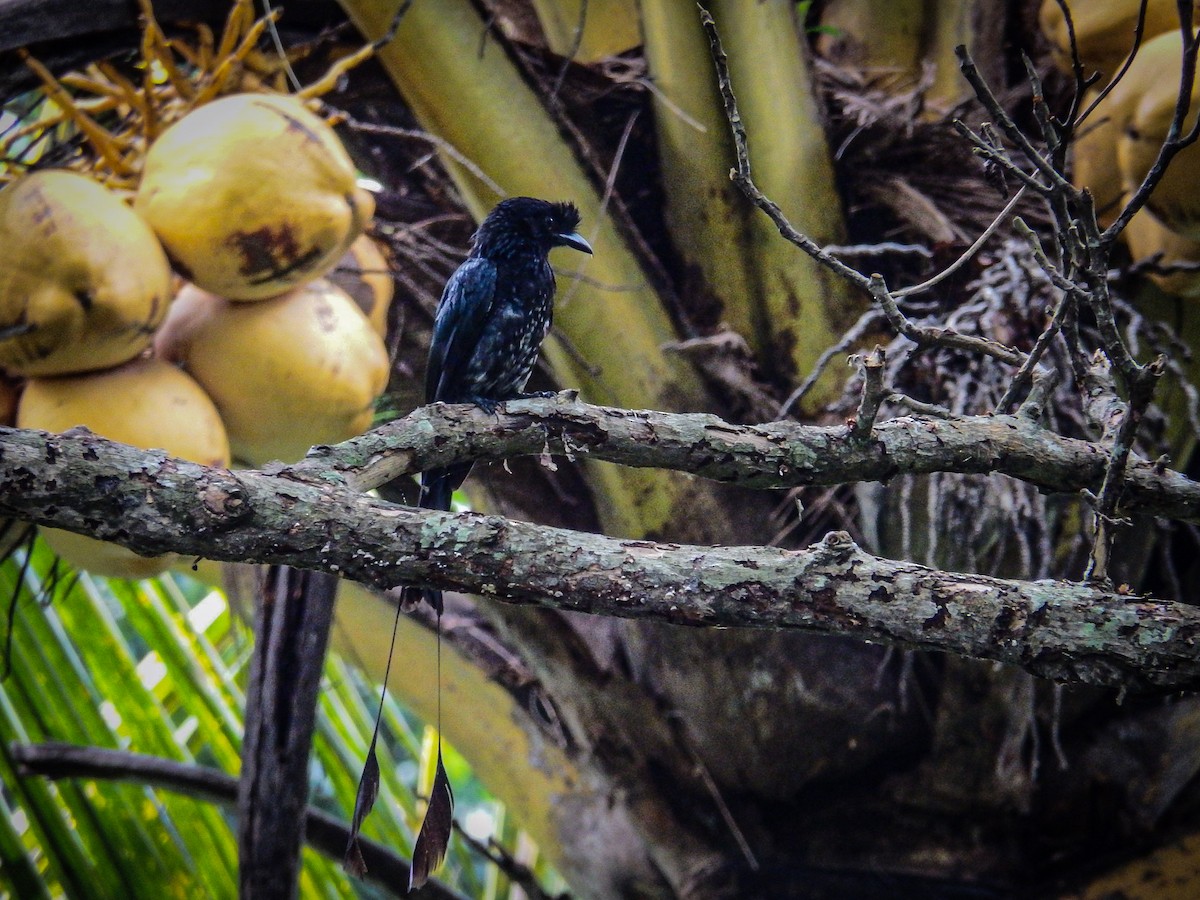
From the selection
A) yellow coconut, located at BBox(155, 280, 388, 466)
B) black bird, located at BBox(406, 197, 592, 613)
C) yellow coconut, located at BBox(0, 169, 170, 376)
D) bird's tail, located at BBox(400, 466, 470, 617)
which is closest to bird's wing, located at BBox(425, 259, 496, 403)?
black bird, located at BBox(406, 197, 592, 613)

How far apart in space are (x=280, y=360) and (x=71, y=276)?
0.91 feet

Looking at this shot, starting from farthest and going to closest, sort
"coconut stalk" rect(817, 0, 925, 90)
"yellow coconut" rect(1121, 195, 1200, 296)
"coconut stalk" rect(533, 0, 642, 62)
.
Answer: "coconut stalk" rect(817, 0, 925, 90)
"coconut stalk" rect(533, 0, 642, 62)
"yellow coconut" rect(1121, 195, 1200, 296)

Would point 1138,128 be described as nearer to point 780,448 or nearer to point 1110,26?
point 1110,26

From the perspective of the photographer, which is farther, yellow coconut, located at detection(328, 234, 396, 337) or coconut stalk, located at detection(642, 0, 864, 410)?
coconut stalk, located at detection(642, 0, 864, 410)

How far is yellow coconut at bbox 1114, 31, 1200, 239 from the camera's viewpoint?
172 centimetres

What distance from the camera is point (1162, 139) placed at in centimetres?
174

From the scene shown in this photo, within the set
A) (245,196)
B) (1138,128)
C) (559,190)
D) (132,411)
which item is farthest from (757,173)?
(132,411)

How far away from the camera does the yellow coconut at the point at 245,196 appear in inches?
55.7

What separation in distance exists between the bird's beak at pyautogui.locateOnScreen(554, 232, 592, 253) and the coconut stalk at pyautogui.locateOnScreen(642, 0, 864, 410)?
9.5 inches

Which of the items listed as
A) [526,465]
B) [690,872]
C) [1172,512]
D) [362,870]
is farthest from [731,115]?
[690,872]

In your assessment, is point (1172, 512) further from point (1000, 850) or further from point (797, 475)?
point (1000, 850)

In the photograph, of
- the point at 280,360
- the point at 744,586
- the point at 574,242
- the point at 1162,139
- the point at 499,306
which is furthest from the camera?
the point at 499,306

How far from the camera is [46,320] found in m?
1.33

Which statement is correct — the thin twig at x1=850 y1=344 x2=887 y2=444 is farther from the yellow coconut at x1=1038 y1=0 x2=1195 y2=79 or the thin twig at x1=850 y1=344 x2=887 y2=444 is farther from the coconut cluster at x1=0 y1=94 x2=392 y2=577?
the yellow coconut at x1=1038 y1=0 x2=1195 y2=79
